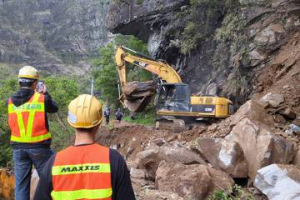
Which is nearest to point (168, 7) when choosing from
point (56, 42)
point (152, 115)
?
point (152, 115)

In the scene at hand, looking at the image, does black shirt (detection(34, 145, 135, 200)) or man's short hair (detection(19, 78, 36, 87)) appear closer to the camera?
black shirt (detection(34, 145, 135, 200))

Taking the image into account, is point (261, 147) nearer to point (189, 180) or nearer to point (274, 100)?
point (189, 180)

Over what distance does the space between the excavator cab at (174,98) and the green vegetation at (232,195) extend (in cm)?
830

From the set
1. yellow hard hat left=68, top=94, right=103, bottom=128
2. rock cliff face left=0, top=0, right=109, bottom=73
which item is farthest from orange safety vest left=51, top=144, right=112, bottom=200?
rock cliff face left=0, top=0, right=109, bottom=73

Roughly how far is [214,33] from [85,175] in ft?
57.7

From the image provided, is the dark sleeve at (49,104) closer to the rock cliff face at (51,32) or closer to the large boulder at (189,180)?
the large boulder at (189,180)

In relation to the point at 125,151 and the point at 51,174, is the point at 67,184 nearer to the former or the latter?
the point at 51,174

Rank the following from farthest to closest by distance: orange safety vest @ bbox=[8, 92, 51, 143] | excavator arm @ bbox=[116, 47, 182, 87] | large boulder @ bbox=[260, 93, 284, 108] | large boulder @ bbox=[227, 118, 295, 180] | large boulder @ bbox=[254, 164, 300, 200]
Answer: excavator arm @ bbox=[116, 47, 182, 87] → large boulder @ bbox=[260, 93, 284, 108] → large boulder @ bbox=[227, 118, 295, 180] → large boulder @ bbox=[254, 164, 300, 200] → orange safety vest @ bbox=[8, 92, 51, 143]

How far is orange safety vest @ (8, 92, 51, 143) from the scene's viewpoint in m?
3.45

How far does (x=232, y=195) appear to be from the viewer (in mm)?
6180

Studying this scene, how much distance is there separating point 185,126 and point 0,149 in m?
6.92

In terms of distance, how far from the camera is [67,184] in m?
2.14

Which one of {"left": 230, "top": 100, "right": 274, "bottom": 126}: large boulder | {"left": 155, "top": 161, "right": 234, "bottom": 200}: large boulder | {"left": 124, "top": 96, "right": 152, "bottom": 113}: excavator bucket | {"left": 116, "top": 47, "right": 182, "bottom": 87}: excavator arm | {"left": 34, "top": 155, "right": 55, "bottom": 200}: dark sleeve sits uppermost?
{"left": 116, "top": 47, "right": 182, "bottom": 87}: excavator arm

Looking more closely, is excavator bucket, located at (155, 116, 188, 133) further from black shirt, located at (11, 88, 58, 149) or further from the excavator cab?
black shirt, located at (11, 88, 58, 149)
